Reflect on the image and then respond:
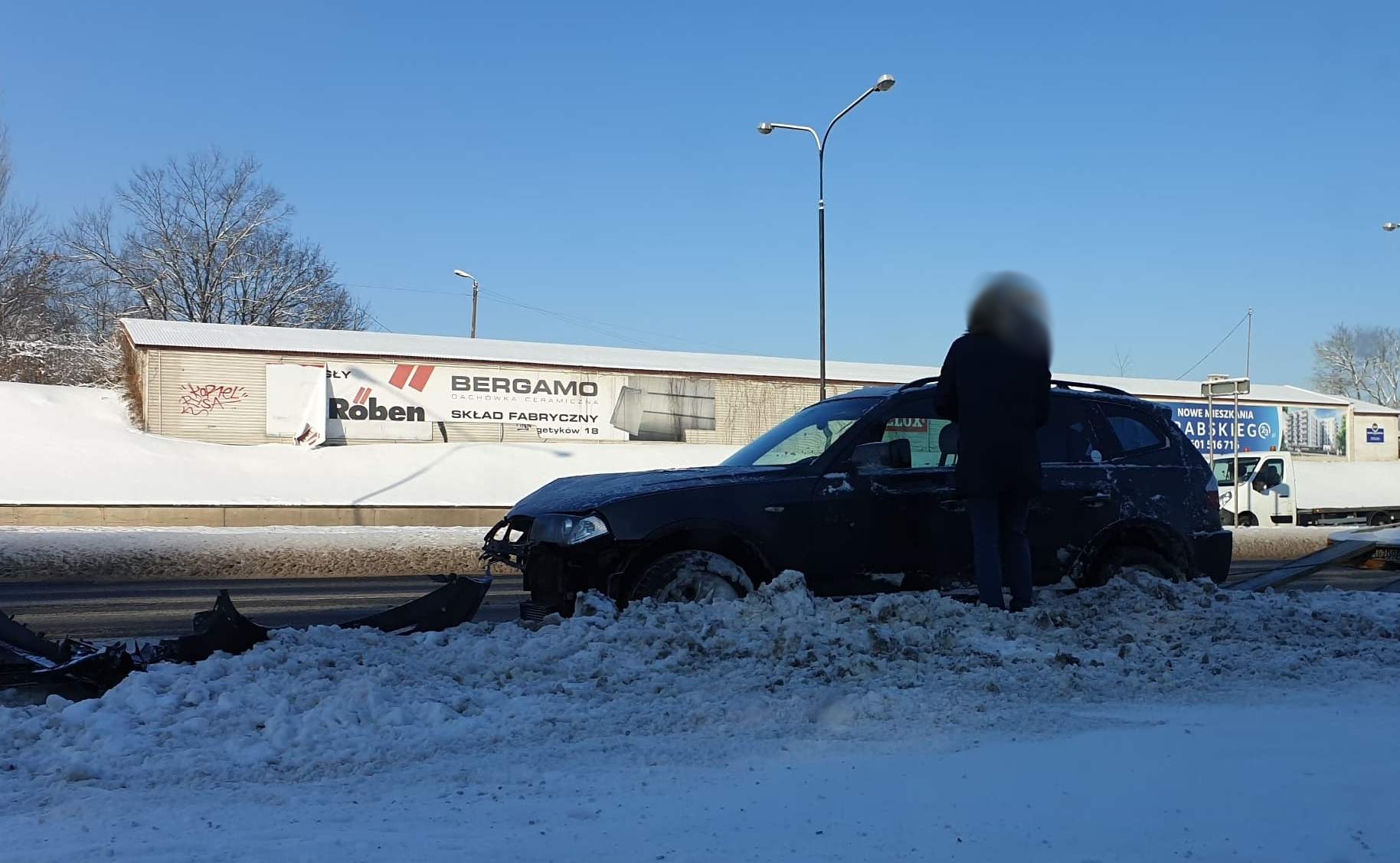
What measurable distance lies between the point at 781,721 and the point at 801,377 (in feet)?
112

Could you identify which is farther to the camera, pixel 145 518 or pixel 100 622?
pixel 145 518

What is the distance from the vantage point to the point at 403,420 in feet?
106

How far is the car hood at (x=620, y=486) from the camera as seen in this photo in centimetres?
558

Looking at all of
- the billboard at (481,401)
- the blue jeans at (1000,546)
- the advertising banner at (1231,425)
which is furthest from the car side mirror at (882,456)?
the advertising banner at (1231,425)

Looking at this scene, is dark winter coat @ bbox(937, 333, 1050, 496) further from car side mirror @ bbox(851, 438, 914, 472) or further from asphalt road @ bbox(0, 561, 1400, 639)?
asphalt road @ bbox(0, 561, 1400, 639)

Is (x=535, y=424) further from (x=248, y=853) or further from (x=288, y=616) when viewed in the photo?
(x=248, y=853)

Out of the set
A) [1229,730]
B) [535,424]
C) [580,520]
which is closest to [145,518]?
[535,424]

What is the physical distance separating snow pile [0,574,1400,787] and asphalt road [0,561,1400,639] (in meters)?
2.91

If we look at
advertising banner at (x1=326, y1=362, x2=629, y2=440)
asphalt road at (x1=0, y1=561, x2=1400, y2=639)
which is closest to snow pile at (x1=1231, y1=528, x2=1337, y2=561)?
asphalt road at (x1=0, y1=561, x2=1400, y2=639)

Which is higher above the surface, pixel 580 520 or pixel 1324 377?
A: pixel 1324 377

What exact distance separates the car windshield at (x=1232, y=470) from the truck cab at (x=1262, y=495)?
3cm

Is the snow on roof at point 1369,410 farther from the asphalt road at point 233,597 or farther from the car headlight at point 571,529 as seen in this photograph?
the car headlight at point 571,529

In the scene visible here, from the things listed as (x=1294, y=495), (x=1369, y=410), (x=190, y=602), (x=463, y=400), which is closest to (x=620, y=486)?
(x=190, y=602)

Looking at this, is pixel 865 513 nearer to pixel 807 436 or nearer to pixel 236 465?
pixel 807 436
